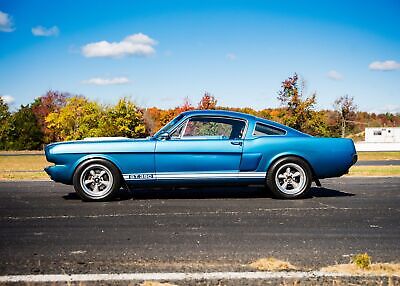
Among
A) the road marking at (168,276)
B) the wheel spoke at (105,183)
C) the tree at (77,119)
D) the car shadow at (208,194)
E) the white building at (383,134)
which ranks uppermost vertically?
the tree at (77,119)

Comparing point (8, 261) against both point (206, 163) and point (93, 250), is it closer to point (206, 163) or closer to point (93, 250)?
point (93, 250)

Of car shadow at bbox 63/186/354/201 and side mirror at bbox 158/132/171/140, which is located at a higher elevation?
side mirror at bbox 158/132/171/140

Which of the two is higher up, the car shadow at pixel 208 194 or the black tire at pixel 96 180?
the black tire at pixel 96 180

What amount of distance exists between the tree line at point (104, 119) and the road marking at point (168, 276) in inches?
1722

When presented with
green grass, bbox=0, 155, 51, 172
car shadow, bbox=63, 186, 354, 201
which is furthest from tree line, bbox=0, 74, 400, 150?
car shadow, bbox=63, 186, 354, 201

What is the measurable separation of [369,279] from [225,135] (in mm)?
4515

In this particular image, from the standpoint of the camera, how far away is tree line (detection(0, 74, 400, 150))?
47.4 metres

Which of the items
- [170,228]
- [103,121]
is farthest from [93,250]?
[103,121]

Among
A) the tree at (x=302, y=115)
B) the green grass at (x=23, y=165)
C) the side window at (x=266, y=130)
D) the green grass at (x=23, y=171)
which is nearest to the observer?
the side window at (x=266, y=130)

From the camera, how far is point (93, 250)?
160 inches

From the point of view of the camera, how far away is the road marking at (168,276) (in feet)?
10.6

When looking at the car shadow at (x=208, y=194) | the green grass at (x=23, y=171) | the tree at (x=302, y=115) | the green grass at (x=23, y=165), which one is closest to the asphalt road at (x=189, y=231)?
the car shadow at (x=208, y=194)

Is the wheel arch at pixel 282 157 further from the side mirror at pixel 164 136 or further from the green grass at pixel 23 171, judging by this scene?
the green grass at pixel 23 171

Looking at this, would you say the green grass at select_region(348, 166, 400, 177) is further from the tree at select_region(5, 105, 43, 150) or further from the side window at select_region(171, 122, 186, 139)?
the tree at select_region(5, 105, 43, 150)
